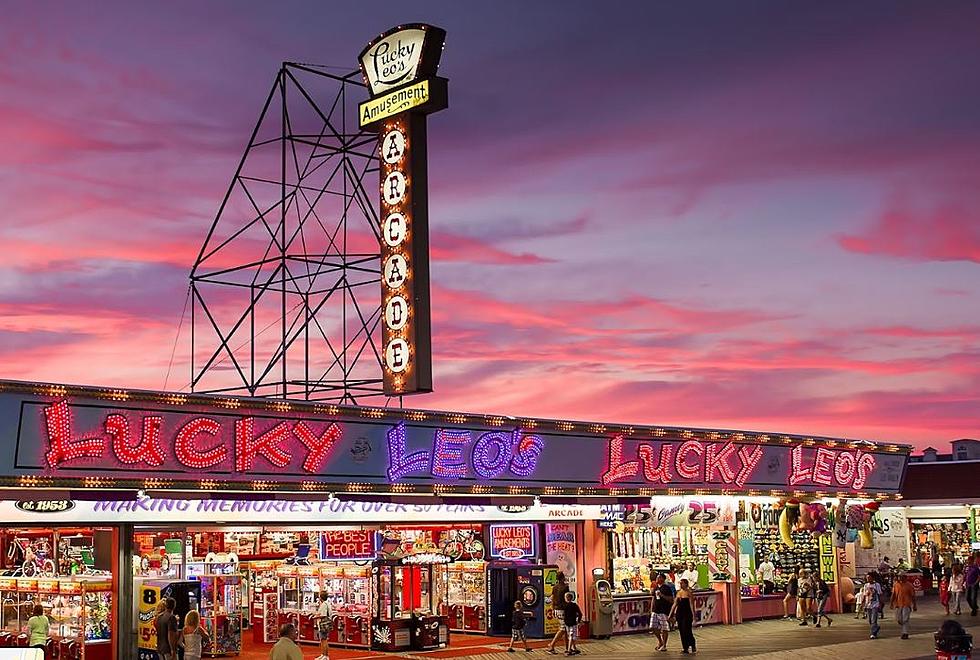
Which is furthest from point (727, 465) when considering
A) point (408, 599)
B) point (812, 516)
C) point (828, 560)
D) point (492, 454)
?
point (408, 599)

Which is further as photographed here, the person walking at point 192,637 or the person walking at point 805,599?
the person walking at point 805,599

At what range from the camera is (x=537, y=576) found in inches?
1265

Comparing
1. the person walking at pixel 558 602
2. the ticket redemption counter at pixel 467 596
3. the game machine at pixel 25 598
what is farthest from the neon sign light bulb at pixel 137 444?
the ticket redemption counter at pixel 467 596

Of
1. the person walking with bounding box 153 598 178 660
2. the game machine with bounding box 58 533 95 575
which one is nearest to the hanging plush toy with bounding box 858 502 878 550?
the game machine with bounding box 58 533 95 575

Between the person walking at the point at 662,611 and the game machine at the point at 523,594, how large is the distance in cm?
249

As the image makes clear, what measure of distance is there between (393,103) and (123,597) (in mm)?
11702

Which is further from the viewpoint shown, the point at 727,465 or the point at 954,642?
the point at 727,465

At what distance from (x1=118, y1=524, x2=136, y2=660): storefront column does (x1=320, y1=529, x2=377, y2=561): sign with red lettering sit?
8.50m

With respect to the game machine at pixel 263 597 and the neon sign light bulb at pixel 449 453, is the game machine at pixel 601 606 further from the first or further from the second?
the game machine at pixel 263 597

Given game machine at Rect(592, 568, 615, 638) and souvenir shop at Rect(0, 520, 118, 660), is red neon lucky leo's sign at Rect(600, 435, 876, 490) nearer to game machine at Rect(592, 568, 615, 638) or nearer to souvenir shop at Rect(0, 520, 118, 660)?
game machine at Rect(592, 568, 615, 638)

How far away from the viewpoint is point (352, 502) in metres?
28.1

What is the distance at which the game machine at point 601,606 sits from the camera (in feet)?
108

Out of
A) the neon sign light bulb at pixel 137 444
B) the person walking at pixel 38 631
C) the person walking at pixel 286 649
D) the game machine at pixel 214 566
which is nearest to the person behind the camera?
the person walking at pixel 286 649

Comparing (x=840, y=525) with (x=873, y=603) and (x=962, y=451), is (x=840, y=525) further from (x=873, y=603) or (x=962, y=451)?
(x=962, y=451)
